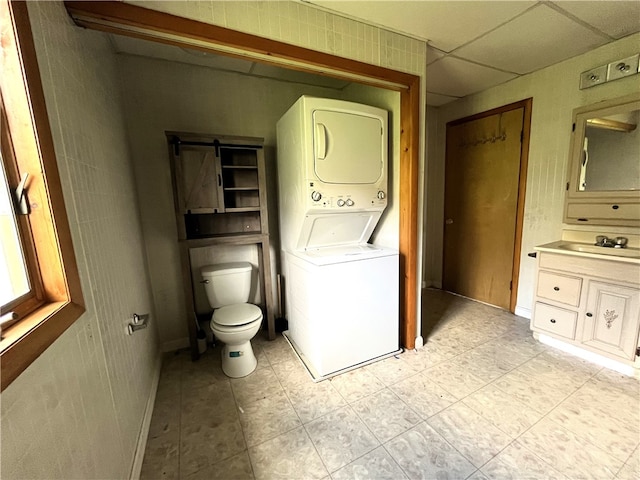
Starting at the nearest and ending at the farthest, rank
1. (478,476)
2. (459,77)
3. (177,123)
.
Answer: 1. (478,476)
2. (177,123)
3. (459,77)

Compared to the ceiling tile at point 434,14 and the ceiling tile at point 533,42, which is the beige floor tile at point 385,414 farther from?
the ceiling tile at point 533,42

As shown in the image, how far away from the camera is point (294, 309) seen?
2258mm

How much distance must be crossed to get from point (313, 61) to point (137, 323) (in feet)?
5.94

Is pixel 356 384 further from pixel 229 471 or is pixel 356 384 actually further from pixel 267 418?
pixel 229 471

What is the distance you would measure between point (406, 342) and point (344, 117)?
1841 millimetres

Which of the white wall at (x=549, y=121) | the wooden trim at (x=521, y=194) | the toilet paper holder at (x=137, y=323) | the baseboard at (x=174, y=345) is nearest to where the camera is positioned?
the toilet paper holder at (x=137, y=323)

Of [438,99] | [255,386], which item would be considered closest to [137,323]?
[255,386]

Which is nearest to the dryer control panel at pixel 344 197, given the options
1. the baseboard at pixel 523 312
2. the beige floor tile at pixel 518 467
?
the beige floor tile at pixel 518 467

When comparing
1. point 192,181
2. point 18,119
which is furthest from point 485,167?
point 18,119

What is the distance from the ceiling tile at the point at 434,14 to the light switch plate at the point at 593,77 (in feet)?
3.43

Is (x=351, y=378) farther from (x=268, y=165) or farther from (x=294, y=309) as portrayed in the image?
(x=268, y=165)

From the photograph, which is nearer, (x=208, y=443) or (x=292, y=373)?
(x=208, y=443)

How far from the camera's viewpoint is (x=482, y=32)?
5.89 feet

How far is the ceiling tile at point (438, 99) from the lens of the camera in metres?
2.99
